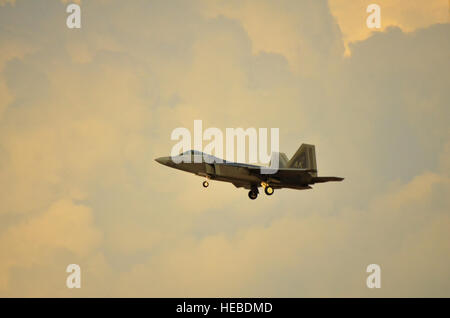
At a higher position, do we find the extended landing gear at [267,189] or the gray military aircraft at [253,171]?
the gray military aircraft at [253,171]

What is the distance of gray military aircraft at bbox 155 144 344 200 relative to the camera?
49688mm

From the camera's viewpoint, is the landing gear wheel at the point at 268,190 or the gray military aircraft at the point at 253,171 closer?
the gray military aircraft at the point at 253,171

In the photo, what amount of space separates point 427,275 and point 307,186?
63.7 meters

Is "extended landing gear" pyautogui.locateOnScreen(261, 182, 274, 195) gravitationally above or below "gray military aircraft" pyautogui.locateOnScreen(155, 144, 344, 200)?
below

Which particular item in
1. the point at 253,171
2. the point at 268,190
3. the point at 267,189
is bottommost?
the point at 268,190

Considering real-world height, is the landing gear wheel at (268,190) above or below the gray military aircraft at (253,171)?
below

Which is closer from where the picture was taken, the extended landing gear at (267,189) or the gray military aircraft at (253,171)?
the gray military aircraft at (253,171)

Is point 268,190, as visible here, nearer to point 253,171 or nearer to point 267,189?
point 267,189

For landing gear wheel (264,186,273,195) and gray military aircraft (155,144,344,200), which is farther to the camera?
landing gear wheel (264,186,273,195)

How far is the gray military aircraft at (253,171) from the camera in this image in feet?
163

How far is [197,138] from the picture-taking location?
117m

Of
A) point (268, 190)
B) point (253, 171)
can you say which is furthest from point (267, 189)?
point (253, 171)

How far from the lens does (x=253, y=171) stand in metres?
51.7
